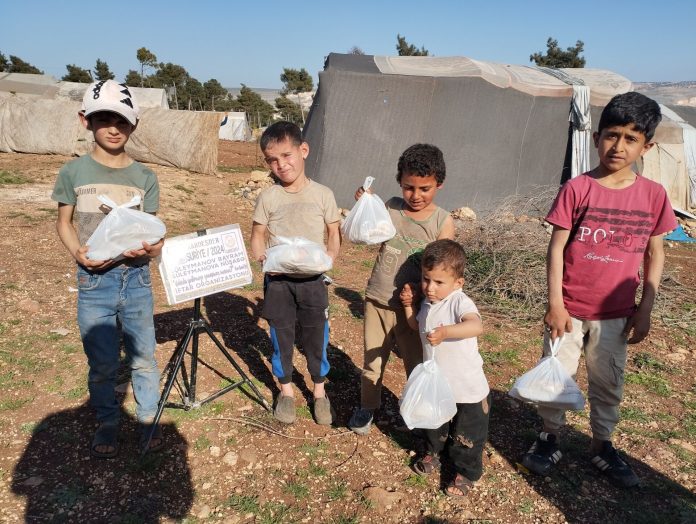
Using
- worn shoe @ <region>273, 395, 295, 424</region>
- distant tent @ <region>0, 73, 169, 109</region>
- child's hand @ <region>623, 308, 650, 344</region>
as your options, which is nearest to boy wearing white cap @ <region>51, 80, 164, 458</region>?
worn shoe @ <region>273, 395, 295, 424</region>

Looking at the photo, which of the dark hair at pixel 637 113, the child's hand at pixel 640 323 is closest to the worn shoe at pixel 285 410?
the child's hand at pixel 640 323

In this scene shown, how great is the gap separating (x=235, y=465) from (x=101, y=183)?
61.5 inches

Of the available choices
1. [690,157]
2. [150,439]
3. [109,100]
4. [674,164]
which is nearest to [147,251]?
[109,100]

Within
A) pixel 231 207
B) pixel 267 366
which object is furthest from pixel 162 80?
pixel 267 366

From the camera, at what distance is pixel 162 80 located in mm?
37719

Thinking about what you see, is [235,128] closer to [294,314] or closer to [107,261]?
[294,314]

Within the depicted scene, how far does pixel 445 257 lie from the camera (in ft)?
6.84

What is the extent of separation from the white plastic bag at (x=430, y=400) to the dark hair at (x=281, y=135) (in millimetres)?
1306

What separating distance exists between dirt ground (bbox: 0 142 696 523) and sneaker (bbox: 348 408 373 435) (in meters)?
0.06

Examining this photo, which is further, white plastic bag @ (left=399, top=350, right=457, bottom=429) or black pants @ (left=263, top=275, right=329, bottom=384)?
black pants @ (left=263, top=275, right=329, bottom=384)

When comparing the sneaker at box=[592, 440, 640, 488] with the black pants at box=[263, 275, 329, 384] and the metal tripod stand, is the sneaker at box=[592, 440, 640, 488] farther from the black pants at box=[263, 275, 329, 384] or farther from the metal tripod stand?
the metal tripod stand

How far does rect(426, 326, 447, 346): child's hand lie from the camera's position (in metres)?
2.03

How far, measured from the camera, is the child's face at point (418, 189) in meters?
2.27

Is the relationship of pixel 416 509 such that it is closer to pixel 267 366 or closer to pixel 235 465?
pixel 235 465
